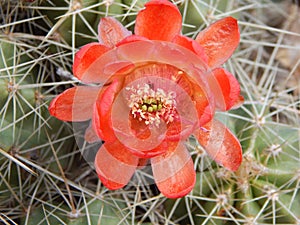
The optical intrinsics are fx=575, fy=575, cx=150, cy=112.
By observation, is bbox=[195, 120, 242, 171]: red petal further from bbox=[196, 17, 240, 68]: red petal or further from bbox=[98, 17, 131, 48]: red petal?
bbox=[98, 17, 131, 48]: red petal

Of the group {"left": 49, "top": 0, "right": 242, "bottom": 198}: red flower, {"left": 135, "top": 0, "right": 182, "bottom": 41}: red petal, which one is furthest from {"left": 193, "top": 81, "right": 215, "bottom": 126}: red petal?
{"left": 135, "top": 0, "right": 182, "bottom": 41}: red petal

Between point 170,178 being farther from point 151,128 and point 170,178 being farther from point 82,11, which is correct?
point 82,11

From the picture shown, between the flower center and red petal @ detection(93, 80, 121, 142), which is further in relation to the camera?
the flower center

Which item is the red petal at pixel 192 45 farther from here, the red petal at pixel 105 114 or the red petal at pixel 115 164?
the red petal at pixel 115 164

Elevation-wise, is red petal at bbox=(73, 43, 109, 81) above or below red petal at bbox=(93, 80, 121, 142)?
above

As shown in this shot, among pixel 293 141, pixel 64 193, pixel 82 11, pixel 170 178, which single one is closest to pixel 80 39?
pixel 82 11

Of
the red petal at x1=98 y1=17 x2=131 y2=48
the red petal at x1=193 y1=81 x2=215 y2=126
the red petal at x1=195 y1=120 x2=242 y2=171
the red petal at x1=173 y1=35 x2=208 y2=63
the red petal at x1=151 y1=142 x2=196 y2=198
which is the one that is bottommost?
the red petal at x1=151 y1=142 x2=196 y2=198
